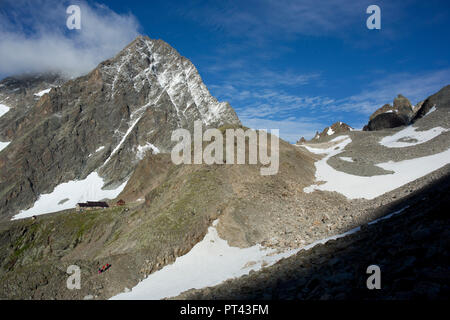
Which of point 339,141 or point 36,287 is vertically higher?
point 339,141

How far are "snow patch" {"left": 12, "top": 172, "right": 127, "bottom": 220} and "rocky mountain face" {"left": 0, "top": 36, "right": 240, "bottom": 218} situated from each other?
153 inches

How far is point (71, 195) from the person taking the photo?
505 ft

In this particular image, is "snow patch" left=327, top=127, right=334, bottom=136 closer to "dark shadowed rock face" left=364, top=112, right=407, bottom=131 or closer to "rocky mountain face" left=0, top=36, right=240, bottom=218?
"dark shadowed rock face" left=364, top=112, right=407, bottom=131

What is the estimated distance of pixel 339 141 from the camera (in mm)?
96062

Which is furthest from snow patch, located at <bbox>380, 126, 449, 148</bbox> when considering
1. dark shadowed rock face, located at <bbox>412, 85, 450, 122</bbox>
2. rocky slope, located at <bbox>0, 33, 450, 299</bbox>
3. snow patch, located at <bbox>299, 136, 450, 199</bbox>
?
→ dark shadowed rock face, located at <bbox>412, 85, 450, 122</bbox>

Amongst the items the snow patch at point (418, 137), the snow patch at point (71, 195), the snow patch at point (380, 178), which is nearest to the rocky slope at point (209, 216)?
the snow patch at point (418, 137)

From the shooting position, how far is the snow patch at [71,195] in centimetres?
14215

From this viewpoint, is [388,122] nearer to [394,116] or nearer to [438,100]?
[394,116]

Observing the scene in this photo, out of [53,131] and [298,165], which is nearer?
[298,165]

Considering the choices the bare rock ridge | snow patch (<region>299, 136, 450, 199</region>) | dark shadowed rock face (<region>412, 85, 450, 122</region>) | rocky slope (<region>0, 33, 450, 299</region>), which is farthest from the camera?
the bare rock ridge

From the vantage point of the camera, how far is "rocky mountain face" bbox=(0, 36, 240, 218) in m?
158
